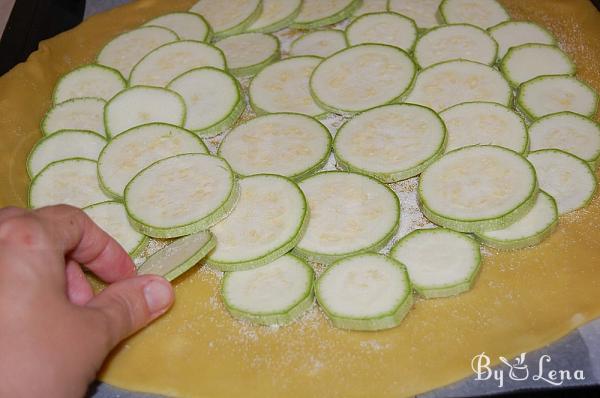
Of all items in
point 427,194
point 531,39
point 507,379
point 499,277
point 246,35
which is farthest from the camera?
point 246,35

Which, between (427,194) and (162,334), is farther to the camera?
(427,194)

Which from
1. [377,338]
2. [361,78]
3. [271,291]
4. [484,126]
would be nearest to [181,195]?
[271,291]

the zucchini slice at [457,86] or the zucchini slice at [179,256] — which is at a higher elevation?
the zucchini slice at [457,86]

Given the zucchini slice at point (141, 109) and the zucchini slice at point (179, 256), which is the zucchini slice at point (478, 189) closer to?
the zucchini slice at point (179, 256)

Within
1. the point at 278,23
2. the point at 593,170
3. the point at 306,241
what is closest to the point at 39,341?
the point at 306,241

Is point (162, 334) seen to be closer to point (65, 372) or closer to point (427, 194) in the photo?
point (65, 372)

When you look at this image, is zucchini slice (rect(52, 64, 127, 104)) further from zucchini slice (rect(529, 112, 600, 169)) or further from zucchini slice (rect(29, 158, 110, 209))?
zucchini slice (rect(529, 112, 600, 169))

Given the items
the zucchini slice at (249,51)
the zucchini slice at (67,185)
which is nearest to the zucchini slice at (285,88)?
the zucchini slice at (249,51)
